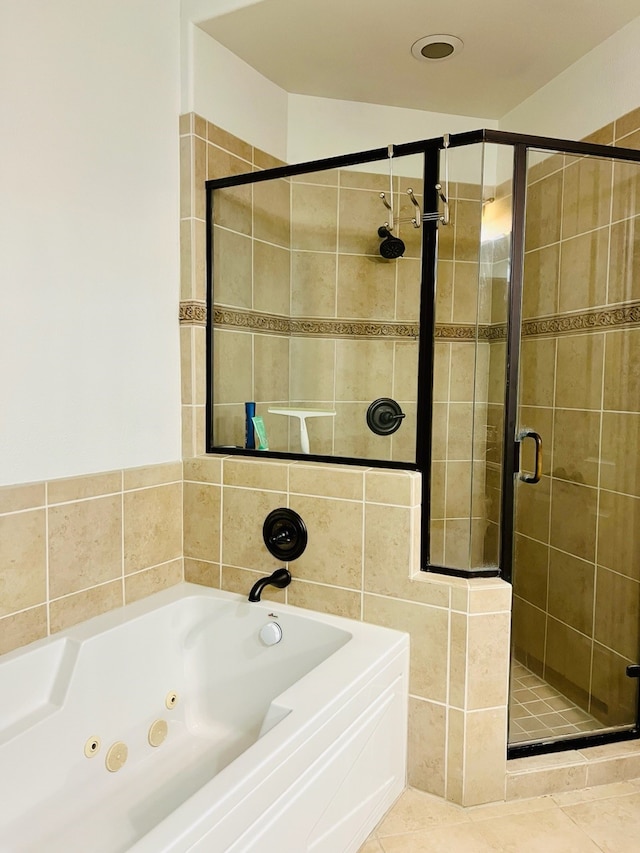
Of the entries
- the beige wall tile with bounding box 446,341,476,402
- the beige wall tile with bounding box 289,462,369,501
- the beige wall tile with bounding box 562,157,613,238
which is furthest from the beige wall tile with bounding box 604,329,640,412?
the beige wall tile with bounding box 289,462,369,501

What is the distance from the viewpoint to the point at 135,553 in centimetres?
205

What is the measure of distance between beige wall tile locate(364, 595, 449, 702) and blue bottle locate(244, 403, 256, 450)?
0.78 meters

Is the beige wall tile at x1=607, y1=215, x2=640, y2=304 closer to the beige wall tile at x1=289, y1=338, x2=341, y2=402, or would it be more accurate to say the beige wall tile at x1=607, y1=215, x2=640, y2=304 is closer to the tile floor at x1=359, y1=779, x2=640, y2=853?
the beige wall tile at x1=289, y1=338, x2=341, y2=402

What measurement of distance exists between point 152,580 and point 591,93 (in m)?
2.43

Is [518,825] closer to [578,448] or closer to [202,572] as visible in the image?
[578,448]

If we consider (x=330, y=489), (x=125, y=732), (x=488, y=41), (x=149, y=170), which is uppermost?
(x=488, y=41)

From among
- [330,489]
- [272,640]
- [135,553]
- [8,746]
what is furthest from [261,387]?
[8,746]

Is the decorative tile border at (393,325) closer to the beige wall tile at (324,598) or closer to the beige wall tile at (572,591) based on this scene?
the beige wall tile at (572,591)

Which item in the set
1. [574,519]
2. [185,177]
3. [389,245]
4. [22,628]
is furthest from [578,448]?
[22,628]

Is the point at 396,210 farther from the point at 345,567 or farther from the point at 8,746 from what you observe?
the point at 8,746

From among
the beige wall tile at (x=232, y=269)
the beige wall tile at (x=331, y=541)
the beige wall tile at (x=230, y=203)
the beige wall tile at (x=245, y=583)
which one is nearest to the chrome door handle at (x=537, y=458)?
the beige wall tile at (x=331, y=541)

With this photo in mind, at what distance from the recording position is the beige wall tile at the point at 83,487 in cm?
176

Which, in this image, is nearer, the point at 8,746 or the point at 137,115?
the point at 8,746

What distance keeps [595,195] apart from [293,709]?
178 centimetres
